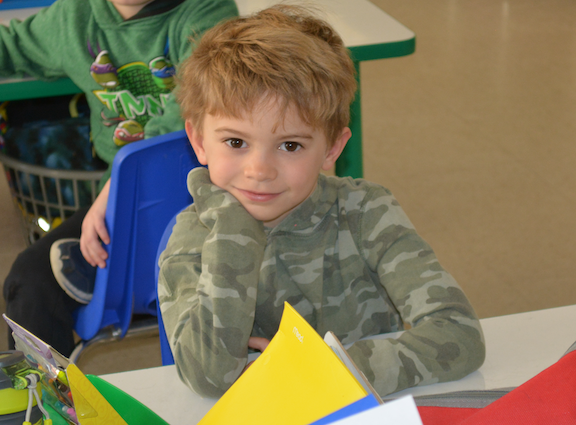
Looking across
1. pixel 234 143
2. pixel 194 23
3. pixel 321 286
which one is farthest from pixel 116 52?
pixel 321 286

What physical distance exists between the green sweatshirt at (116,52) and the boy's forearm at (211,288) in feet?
1.82

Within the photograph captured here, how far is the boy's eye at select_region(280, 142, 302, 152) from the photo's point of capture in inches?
31.0

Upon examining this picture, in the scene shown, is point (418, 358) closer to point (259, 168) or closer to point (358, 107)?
point (259, 168)

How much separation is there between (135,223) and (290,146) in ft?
1.08

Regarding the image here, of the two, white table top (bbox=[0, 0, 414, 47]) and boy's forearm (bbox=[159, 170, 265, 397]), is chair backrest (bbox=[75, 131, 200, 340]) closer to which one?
boy's forearm (bbox=[159, 170, 265, 397])

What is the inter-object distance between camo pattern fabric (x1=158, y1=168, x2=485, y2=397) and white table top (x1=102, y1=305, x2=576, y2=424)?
1cm

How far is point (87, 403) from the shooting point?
0.42 m

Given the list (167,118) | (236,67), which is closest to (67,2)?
(167,118)

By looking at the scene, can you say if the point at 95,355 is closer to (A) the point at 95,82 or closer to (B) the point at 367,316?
(A) the point at 95,82

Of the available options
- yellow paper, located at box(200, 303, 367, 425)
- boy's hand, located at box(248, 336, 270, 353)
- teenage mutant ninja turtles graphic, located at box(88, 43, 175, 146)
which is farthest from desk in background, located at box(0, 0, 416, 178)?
yellow paper, located at box(200, 303, 367, 425)

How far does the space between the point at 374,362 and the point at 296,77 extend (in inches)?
14.0

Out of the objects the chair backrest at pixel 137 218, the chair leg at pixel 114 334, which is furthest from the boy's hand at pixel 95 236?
the chair leg at pixel 114 334

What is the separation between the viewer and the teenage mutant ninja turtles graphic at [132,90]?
1.33 m

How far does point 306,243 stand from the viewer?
2.81 ft
